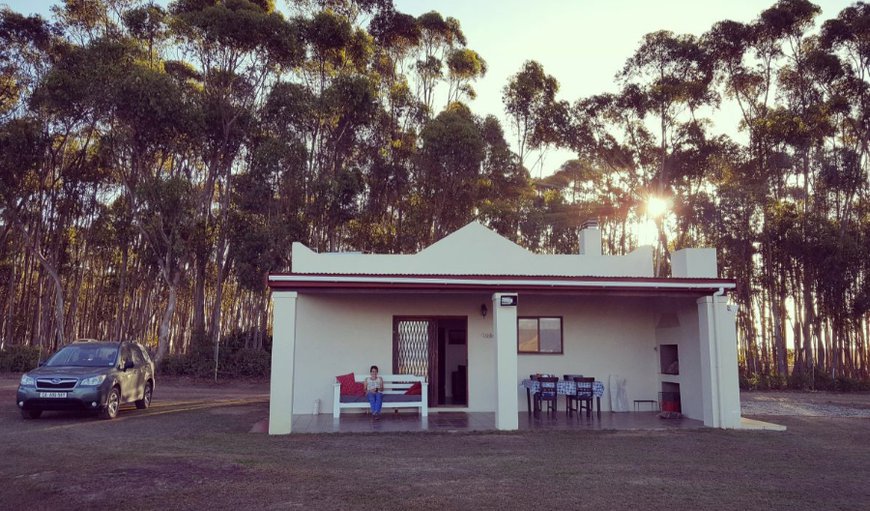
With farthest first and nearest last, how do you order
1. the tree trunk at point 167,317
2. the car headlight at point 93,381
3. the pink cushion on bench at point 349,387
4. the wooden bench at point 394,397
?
the tree trunk at point 167,317 → the pink cushion on bench at point 349,387 → the wooden bench at point 394,397 → the car headlight at point 93,381

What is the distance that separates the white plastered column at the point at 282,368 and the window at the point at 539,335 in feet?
17.4

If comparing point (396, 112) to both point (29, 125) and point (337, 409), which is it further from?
point (337, 409)

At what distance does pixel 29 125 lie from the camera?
2028cm

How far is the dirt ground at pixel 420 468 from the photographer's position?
516cm

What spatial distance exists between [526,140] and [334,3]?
1058 cm

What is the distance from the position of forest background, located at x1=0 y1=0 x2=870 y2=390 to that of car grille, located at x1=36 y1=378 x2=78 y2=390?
405 inches

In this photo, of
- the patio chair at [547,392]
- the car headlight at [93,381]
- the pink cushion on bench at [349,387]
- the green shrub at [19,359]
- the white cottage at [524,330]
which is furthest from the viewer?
the green shrub at [19,359]

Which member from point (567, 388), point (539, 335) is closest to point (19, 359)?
point (539, 335)

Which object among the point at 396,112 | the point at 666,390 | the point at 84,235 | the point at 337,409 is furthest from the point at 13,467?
the point at 396,112

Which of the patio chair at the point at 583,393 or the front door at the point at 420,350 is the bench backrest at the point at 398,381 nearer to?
the front door at the point at 420,350

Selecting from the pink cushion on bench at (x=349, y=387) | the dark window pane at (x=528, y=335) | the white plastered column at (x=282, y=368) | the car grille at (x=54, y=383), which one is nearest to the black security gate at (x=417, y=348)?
the pink cushion on bench at (x=349, y=387)

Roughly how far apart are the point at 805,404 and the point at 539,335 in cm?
770

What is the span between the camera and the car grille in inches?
392

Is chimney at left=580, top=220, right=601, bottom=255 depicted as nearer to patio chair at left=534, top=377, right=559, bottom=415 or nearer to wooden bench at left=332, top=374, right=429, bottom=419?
patio chair at left=534, top=377, right=559, bottom=415
